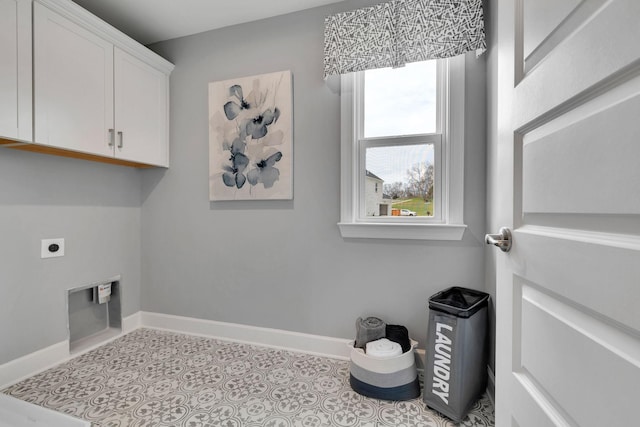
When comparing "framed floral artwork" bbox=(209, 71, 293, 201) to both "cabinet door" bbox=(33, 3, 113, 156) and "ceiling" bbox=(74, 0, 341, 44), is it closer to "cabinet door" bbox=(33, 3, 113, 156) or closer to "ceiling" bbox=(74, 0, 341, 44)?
"ceiling" bbox=(74, 0, 341, 44)

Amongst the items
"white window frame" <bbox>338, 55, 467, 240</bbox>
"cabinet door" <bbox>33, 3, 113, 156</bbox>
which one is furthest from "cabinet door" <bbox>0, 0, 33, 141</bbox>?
"white window frame" <bbox>338, 55, 467, 240</bbox>

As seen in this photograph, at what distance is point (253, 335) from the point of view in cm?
229

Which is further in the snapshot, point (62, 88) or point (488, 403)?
point (62, 88)

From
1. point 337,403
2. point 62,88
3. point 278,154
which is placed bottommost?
point 337,403

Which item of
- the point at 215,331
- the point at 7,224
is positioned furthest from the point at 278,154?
the point at 7,224

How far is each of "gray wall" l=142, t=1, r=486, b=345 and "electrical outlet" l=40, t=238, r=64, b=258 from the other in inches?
24.8

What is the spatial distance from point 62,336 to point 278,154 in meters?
1.92

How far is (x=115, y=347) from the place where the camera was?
220 centimetres

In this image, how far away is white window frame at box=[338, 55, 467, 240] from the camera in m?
1.84

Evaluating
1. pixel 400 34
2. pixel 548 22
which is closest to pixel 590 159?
pixel 548 22

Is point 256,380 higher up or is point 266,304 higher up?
point 266,304

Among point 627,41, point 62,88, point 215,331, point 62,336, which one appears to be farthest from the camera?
point 215,331

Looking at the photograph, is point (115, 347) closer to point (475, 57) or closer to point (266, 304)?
point (266, 304)

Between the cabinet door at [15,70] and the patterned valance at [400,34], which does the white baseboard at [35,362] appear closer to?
the cabinet door at [15,70]
